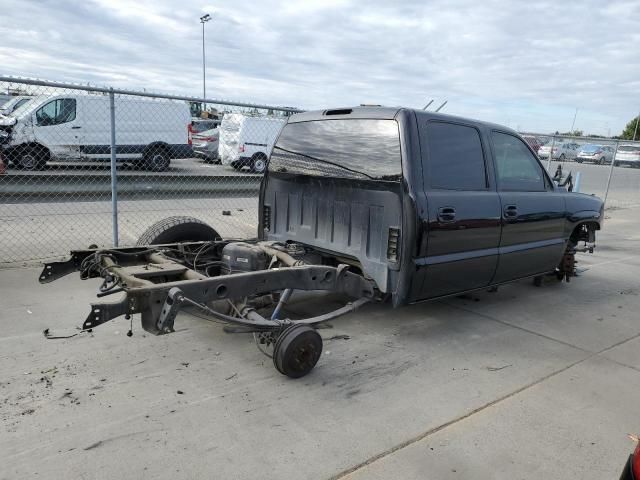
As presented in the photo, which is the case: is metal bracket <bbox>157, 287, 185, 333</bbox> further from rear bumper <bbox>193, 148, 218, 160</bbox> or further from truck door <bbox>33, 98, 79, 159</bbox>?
rear bumper <bbox>193, 148, 218, 160</bbox>

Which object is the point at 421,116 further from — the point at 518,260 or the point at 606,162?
the point at 606,162

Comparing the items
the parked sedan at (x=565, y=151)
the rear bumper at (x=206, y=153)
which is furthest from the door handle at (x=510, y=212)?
the parked sedan at (x=565, y=151)

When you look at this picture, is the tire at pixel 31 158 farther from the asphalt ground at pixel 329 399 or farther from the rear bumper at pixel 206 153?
the rear bumper at pixel 206 153

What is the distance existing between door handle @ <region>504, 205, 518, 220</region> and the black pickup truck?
2 cm

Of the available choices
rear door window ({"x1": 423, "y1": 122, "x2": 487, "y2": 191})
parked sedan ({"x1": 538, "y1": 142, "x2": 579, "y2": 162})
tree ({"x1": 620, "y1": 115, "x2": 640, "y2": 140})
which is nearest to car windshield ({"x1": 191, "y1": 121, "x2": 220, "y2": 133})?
rear door window ({"x1": 423, "y1": 122, "x2": 487, "y2": 191})

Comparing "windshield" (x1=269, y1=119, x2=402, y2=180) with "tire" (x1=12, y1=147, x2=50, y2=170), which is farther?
"tire" (x1=12, y1=147, x2=50, y2=170)

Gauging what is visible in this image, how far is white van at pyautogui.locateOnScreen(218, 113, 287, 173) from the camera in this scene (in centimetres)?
1777

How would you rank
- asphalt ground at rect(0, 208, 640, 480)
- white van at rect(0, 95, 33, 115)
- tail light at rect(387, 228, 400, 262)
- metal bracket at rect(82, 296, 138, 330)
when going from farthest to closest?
white van at rect(0, 95, 33, 115), tail light at rect(387, 228, 400, 262), metal bracket at rect(82, 296, 138, 330), asphalt ground at rect(0, 208, 640, 480)

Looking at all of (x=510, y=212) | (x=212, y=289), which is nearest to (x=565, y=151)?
(x=510, y=212)

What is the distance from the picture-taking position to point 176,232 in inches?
198

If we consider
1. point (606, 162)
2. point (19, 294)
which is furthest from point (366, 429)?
point (606, 162)

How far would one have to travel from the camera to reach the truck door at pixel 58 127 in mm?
13602

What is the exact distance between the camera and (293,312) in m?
5.01

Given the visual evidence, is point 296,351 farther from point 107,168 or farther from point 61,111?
point 61,111
